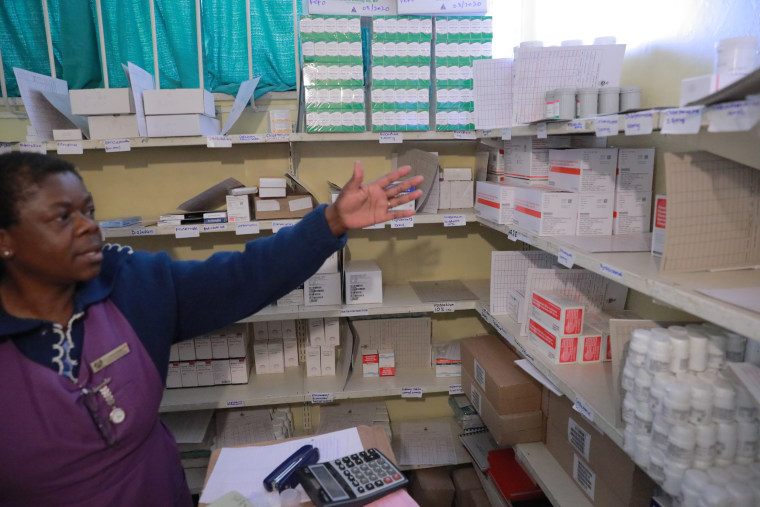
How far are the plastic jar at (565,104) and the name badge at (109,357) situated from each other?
4.70ft

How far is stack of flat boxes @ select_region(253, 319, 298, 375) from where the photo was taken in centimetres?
269

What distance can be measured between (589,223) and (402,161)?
4.01 feet

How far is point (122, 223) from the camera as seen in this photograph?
2.30 m

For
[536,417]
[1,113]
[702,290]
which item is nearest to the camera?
[702,290]

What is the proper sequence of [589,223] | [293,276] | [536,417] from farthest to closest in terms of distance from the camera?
[536,417] → [589,223] → [293,276]

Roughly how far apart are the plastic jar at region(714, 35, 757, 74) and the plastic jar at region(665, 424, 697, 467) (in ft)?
2.47

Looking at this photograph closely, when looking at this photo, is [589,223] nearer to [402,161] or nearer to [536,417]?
[536,417]

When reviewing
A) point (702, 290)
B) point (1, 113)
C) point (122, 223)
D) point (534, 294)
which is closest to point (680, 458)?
point (702, 290)

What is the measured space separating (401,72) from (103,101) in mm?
1372

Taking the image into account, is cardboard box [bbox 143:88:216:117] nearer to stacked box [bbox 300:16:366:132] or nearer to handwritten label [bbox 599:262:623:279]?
stacked box [bbox 300:16:366:132]

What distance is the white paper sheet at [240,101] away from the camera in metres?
2.35

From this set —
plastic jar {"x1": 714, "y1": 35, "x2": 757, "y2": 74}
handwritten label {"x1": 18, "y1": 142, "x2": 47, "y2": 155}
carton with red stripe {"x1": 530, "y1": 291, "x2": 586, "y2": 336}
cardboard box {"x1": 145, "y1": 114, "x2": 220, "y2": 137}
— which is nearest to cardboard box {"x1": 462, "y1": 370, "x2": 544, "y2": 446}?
carton with red stripe {"x1": 530, "y1": 291, "x2": 586, "y2": 336}

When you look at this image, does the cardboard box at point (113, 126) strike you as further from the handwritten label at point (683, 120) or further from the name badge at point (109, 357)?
the handwritten label at point (683, 120)

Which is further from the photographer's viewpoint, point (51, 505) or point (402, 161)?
point (402, 161)
